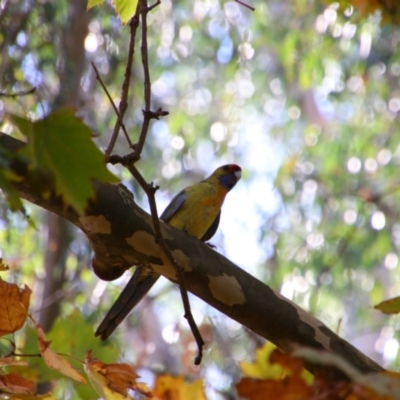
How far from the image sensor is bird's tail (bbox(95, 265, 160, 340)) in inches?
103

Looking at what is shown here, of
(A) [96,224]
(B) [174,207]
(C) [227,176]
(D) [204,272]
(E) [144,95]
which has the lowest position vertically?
(A) [96,224]

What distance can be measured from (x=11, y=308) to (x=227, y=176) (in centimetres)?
279

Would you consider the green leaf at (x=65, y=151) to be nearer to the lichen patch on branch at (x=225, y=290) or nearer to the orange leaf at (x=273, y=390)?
the orange leaf at (x=273, y=390)

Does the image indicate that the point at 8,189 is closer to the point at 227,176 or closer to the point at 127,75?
the point at 127,75

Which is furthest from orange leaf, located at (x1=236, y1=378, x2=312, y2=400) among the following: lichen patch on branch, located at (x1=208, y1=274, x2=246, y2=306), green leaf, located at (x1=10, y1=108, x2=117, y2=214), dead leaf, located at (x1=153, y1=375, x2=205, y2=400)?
lichen patch on branch, located at (x1=208, y1=274, x2=246, y2=306)

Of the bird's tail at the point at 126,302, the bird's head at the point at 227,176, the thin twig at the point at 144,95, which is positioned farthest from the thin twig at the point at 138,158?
the bird's head at the point at 227,176

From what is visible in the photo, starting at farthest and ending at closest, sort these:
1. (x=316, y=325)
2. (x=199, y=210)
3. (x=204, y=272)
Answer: (x=199, y=210) → (x=316, y=325) → (x=204, y=272)

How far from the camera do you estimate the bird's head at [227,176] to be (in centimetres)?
421

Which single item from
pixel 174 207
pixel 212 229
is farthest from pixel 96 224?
pixel 212 229

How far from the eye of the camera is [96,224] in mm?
1844

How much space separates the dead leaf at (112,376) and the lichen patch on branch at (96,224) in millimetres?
338

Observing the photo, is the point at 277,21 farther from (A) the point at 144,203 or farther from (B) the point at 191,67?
(A) the point at 144,203

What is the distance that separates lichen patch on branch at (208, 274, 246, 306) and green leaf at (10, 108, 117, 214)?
112 centimetres

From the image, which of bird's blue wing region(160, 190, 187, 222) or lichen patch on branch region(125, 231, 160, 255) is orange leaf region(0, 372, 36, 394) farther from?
bird's blue wing region(160, 190, 187, 222)
